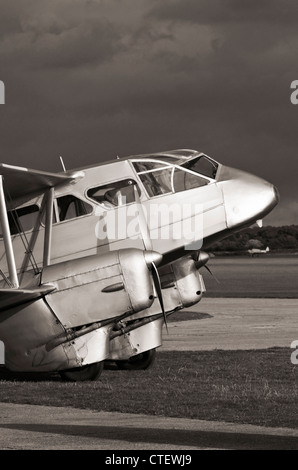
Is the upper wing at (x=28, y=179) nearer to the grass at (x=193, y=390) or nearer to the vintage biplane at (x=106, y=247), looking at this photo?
the vintage biplane at (x=106, y=247)

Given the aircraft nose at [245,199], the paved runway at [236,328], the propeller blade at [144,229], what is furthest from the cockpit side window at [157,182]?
the paved runway at [236,328]

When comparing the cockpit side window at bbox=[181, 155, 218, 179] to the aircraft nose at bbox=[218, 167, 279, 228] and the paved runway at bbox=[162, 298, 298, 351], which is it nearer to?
the aircraft nose at bbox=[218, 167, 279, 228]

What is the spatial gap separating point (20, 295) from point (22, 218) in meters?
2.91

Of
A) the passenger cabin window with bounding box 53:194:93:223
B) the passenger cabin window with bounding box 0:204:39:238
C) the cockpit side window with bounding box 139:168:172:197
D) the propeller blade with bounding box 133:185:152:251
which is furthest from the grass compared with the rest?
the cockpit side window with bounding box 139:168:172:197

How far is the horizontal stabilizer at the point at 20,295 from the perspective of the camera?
20.7 metres

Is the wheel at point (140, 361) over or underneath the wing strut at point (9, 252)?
underneath

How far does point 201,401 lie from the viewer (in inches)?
720

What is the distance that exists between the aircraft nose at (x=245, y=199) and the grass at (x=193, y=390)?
123 inches

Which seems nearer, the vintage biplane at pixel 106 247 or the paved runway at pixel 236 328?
the vintage biplane at pixel 106 247

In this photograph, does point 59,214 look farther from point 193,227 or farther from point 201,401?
point 201,401

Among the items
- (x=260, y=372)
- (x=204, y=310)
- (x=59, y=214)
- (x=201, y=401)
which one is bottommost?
(x=204, y=310)
